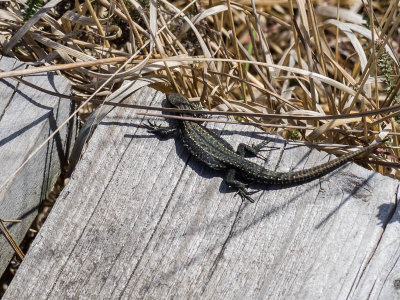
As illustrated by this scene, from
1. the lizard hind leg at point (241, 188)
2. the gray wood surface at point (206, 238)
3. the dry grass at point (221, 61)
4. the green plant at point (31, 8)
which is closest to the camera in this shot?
the gray wood surface at point (206, 238)

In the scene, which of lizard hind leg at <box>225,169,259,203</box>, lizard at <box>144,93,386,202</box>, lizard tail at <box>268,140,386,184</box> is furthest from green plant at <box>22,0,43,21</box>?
lizard tail at <box>268,140,386,184</box>

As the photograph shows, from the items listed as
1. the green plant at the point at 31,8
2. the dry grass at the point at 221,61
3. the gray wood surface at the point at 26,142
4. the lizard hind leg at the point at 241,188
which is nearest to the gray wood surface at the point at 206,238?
the lizard hind leg at the point at 241,188

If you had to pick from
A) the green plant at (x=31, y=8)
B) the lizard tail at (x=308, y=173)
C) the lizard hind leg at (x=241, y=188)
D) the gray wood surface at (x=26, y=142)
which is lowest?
the lizard tail at (x=308, y=173)

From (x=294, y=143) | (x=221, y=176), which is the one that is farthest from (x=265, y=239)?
(x=294, y=143)

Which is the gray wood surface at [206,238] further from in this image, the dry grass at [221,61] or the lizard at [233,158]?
the dry grass at [221,61]

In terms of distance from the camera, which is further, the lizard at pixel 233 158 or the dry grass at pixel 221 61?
the dry grass at pixel 221 61

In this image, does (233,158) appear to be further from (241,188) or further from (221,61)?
(221,61)
